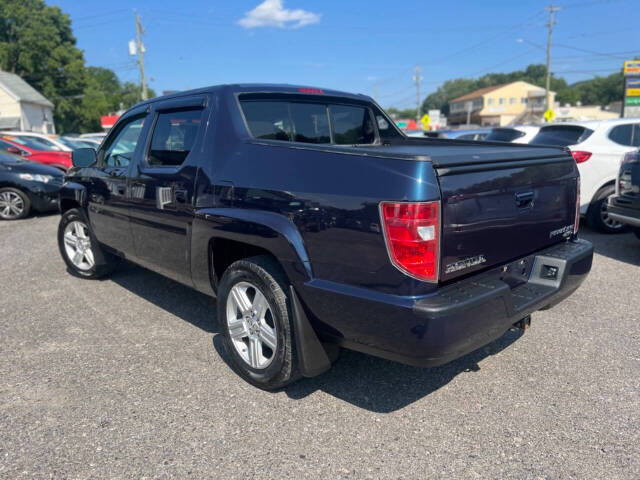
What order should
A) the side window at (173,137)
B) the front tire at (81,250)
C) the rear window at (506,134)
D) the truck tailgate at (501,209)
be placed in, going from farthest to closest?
the rear window at (506,134)
the front tire at (81,250)
the side window at (173,137)
the truck tailgate at (501,209)

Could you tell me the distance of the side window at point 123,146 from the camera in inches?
168

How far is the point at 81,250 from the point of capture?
17.4 feet

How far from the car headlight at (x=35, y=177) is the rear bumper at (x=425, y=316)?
8.77 m

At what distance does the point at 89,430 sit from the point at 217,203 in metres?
1.47

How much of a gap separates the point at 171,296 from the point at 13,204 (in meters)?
6.51

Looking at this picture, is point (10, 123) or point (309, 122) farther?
point (10, 123)

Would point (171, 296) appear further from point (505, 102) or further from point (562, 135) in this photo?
point (505, 102)

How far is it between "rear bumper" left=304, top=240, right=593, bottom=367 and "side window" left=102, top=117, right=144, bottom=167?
250 cm

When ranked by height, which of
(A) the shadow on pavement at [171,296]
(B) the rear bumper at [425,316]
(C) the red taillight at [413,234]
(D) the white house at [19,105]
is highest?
(D) the white house at [19,105]

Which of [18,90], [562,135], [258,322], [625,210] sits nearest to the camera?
[258,322]

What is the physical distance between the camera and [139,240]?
4.09 meters

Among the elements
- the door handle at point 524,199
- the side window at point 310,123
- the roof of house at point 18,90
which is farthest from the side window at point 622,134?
the roof of house at point 18,90

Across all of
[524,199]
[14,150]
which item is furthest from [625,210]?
[14,150]

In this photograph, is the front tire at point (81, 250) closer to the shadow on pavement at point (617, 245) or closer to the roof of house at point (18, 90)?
the shadow on pavement at point (617, 245)
